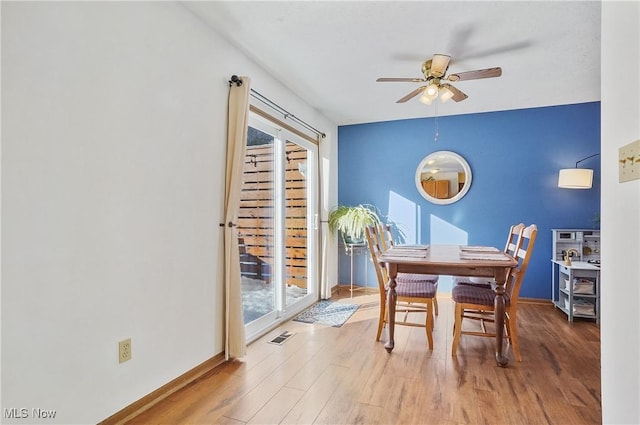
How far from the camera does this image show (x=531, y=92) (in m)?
3.60

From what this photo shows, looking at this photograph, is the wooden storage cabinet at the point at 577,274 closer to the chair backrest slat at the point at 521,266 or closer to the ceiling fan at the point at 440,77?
the chair backrest slat at the point at 521,266

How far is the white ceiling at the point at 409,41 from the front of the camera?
2151 millimetres

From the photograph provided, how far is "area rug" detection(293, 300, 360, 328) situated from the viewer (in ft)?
11.2

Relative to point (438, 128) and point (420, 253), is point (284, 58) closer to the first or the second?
point (420, 253)

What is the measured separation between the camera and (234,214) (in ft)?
8.16

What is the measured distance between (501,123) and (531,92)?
0.67 m

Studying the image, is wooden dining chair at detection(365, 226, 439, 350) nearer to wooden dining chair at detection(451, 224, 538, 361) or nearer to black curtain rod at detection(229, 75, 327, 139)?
wooden dining chair at detection(451, 224, 538, 361)

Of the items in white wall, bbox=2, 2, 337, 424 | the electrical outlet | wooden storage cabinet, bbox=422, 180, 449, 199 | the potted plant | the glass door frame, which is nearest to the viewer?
white wall, bbox=2, 2, 337, 424
